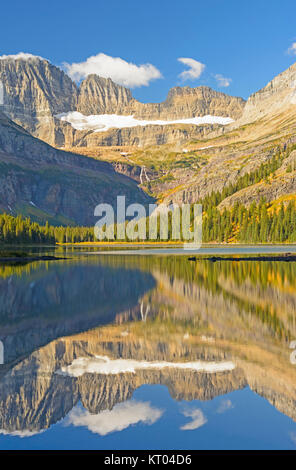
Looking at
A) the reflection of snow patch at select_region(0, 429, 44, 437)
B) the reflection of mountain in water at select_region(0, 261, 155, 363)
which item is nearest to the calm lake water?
the reflection of snow patch at select_region(0, 429, 44, 437)

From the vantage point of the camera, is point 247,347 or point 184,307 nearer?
point 247,347

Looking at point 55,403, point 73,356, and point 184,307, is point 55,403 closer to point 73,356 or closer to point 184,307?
point 73,356

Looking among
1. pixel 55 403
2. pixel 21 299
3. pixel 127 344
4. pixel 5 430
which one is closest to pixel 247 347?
pixel 127 344

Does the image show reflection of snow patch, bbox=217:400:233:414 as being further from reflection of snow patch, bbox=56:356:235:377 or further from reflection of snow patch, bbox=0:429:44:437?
reflection of snow patch, bbox=0:429:44:437

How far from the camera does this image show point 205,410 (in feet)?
63.0

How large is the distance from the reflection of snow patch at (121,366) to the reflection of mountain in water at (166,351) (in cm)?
48

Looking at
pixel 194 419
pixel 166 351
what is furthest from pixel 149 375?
pixel 194 419

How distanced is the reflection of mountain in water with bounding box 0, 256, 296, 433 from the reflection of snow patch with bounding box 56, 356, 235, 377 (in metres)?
0.48

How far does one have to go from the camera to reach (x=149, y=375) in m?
24.0

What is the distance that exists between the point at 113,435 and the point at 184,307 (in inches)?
1161

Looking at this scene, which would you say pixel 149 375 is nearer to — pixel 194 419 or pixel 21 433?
pixel 194 419

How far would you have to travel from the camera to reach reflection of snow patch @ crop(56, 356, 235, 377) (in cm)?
2431

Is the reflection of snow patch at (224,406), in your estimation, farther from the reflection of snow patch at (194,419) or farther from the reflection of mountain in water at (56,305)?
the reflection of mountain in water at (56,305)

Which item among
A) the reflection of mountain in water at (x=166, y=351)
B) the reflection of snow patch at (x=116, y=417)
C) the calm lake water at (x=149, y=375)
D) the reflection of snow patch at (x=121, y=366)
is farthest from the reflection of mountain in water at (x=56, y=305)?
the reflection of snow patch at (x=116, y=417)
